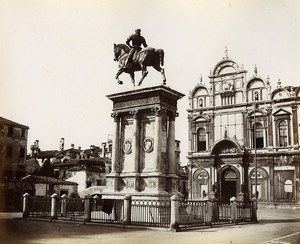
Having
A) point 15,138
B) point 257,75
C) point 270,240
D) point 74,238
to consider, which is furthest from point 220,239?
point 257,75

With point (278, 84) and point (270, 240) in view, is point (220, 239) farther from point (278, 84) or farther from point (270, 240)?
point (278, 84)

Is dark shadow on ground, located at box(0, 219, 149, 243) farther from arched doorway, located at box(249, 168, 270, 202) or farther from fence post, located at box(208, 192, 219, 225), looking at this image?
arched doorway, located at box(249, 168, 270, 202)

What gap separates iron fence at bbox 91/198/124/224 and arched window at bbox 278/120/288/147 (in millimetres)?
21465

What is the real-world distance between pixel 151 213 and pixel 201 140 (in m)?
23.5

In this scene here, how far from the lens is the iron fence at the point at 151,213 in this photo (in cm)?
1298

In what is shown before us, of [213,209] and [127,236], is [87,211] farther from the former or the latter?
[213,209]

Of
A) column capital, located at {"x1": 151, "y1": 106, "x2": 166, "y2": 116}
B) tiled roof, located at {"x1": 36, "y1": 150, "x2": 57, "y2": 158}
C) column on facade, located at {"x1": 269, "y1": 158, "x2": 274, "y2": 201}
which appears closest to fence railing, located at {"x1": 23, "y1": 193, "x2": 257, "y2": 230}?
column capital, located at {"x1": 151, "y1": 106, "x2": 166, "y2": 116}

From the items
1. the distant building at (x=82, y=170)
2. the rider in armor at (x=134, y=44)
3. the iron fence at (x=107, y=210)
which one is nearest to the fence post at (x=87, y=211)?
the iron fence at (x=107, y=210)

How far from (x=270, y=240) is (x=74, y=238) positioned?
500 centimetres

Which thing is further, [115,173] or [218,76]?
[218,76]

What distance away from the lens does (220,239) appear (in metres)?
10.1

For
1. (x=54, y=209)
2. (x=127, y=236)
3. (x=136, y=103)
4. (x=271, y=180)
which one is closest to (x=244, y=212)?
(x=136, y=103)

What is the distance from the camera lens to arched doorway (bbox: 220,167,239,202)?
33.6 m

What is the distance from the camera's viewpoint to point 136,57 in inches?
618
